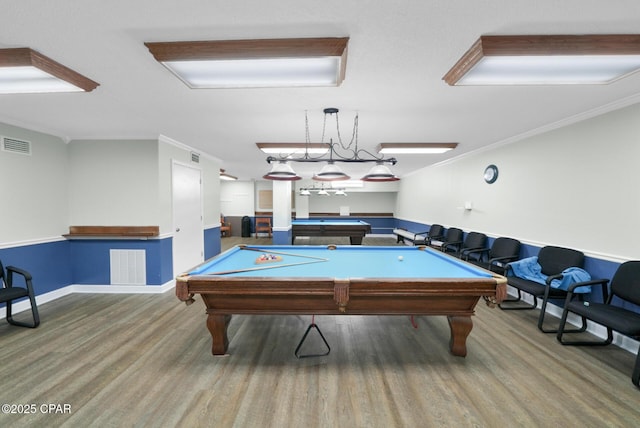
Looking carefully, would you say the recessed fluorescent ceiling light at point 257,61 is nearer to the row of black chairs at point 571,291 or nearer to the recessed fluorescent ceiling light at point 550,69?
the recessed fluorescent ceiling light at point 550,69

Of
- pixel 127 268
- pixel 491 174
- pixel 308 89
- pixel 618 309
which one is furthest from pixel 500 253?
pixel 127 268

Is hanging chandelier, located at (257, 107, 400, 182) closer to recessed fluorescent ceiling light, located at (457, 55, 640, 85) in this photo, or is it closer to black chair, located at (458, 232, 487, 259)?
recessed fluorescent ceiling light, located at (457, 55, 640, 85)

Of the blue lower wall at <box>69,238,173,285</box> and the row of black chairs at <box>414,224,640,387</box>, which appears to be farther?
the blue lower wall at <box>69,238,173,285</box>

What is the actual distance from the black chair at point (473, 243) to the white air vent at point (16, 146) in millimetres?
6949

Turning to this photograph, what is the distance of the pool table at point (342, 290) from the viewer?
228 centimetres

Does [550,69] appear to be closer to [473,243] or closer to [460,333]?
[460,333]

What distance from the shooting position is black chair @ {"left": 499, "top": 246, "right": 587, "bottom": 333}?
3.09 m

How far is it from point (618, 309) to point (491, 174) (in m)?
2.82

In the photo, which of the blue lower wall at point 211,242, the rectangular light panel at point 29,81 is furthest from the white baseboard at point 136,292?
the rectangular light panel at point 29,81

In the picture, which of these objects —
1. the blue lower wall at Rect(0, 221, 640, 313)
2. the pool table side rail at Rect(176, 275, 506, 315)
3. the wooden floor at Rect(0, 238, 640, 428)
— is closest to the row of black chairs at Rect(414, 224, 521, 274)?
the blue lower wall at Rect(0, 221, 640, 313)

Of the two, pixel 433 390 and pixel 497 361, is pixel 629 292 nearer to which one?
pixel 497 361

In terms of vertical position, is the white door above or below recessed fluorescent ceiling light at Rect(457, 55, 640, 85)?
below

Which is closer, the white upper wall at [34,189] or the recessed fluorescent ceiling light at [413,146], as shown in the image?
the white upper wall at [34,189]

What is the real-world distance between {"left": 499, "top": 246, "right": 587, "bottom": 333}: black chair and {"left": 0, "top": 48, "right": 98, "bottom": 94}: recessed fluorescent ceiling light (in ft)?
16.5
